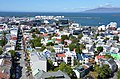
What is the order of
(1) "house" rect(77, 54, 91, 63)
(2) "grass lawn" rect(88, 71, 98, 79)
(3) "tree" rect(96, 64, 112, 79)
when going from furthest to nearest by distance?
1. (1) "house" rect(77, 54, 91, 63)
2. (2) "grass lawn" rect(88, 71, 98, 79)
3. (3) "tree" rect(96, 64, 112, 79)

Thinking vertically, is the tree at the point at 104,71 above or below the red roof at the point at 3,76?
below

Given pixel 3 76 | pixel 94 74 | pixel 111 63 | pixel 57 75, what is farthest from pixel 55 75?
pixel 111 63

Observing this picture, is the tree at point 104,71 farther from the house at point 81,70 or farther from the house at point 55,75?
the house at point 55,75

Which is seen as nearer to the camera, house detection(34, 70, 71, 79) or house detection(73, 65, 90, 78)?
house detection(34, 70, 71, 79)

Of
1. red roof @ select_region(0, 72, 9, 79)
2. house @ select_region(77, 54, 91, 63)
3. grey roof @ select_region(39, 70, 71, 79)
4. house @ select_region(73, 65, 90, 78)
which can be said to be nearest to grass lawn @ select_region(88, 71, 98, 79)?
house @ select_region(73, 65, 90, 78)

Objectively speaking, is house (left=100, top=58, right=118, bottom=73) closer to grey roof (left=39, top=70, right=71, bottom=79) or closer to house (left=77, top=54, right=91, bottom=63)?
house (left=77, top=54, right=91, bottom=63)

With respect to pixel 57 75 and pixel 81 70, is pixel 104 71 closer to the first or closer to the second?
pixel 81 70

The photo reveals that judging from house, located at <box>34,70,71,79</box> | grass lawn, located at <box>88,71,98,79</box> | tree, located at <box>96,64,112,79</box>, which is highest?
house, located at <box>34,70,71,79</box>

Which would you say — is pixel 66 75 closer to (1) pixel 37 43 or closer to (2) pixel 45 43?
(1) pixel 37 43

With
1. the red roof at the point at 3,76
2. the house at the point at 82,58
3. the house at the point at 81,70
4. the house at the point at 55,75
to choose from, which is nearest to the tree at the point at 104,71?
the house at the point at 81,70
